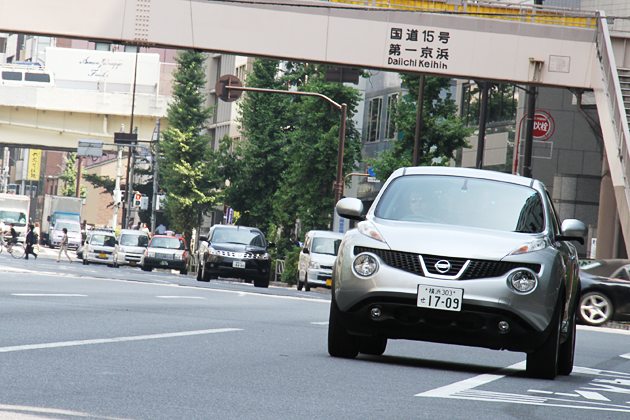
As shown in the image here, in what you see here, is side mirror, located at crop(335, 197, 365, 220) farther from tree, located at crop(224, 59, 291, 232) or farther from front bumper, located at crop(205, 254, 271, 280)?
tree, located at crop(224, 59, 291, 232)

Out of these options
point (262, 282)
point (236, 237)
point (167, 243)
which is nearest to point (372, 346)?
point (262, 282)

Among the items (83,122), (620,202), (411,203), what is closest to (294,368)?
(411,203)

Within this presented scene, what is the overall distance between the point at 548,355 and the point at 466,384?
106 cm

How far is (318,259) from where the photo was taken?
111 feet

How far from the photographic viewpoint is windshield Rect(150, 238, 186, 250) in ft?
151

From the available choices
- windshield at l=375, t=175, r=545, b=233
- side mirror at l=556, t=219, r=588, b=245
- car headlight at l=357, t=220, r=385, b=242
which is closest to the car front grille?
Result: car headlight at l=357, t=220, r=385, b=242

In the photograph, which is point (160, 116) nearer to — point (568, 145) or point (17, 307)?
point (568, 145)

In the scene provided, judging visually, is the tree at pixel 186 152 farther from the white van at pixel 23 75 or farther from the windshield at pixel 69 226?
the windshield at pixel 69 226

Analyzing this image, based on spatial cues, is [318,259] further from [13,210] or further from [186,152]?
[13,210]

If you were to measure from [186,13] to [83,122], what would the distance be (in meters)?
37.0

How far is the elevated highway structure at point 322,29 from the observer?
29531 mm

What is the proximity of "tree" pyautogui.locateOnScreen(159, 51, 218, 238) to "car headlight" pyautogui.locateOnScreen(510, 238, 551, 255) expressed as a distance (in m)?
58.8

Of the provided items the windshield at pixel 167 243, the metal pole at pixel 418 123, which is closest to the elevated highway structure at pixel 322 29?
the metal pole at pixel 418 123

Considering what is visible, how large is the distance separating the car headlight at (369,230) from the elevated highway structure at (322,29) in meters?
20.9
